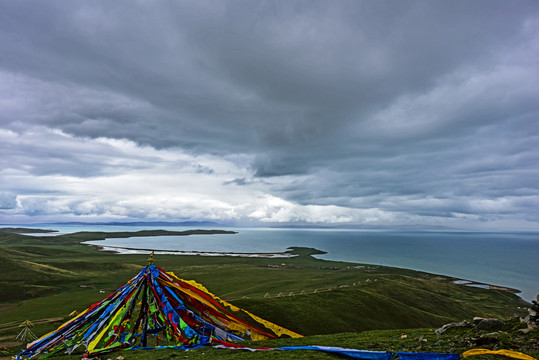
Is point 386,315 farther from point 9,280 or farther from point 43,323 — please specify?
point 9,280

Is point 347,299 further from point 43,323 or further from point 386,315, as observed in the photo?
point 43,323

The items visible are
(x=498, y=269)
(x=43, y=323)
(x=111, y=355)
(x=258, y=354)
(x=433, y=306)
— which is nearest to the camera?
(x=258, y=354)

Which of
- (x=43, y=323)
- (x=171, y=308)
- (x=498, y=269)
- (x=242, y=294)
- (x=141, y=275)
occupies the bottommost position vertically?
(x=498, y=269)

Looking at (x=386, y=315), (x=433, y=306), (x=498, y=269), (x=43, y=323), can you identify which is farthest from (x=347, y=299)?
(x=498, y=269)

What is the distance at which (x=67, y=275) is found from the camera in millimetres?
92000

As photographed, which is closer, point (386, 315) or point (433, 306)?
point (386, 315)

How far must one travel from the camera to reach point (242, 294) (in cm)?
7344

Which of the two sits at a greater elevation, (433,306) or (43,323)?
(43,323)

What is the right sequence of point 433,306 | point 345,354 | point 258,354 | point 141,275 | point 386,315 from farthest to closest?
1. point 433,306
2. point 386,315
3. point 141,275
4. point 258,354
5. point 345,354

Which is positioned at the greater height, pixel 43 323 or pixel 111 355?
pixel 111 355

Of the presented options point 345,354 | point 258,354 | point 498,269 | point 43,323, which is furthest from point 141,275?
point 498,269

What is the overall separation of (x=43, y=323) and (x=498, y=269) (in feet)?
697

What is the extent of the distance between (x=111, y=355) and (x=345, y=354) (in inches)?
623

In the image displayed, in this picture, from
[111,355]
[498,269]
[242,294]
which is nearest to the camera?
[111,355]
